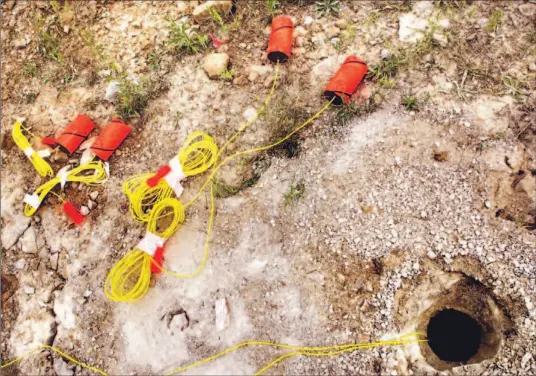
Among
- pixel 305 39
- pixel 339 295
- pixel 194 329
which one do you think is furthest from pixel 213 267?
pixel 305 39

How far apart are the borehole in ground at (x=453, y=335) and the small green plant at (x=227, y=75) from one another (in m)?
2.55

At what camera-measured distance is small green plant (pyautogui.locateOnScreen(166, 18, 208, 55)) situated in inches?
144

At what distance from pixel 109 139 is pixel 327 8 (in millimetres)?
2265

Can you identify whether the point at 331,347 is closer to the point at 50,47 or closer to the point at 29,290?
the point at 29,290

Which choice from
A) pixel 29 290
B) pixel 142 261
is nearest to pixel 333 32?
pixel 142 261

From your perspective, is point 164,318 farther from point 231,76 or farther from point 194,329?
point 231,76

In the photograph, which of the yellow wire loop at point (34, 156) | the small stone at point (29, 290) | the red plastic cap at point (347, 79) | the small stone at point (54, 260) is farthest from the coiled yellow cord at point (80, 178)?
the red plastic cap at point (347, 79)

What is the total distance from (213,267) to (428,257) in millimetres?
1589

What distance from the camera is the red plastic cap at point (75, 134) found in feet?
11.5

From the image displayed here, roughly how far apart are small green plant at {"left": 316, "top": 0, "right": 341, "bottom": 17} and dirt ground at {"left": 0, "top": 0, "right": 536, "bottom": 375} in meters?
0.02

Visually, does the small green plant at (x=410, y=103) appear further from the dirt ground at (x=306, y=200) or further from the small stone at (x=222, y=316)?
the small stone at (x=222, y=316)

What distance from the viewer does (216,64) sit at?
11.6 ft

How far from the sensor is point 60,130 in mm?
3730

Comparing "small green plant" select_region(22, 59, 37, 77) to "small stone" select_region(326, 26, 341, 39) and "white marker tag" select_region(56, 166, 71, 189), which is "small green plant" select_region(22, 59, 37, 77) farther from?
"small stone" select_region(326, 26, 341, 39)
